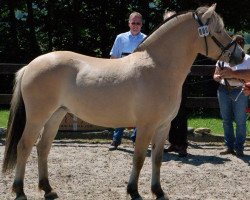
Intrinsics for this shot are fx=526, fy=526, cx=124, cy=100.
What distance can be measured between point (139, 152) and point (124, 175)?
146 cm

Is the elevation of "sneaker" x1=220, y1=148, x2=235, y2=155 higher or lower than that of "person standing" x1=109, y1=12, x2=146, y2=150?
lower

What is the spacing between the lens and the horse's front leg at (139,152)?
5.41 metres

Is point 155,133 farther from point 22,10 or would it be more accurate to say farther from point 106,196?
point 22,10

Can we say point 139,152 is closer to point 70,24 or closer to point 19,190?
point 19,190

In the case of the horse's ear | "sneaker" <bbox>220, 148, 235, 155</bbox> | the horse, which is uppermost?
the horse's ear

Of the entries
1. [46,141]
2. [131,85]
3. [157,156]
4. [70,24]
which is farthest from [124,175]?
[70,24]

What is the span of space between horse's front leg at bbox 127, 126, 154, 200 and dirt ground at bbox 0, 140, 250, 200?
0.23m

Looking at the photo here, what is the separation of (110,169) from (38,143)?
5.24ft

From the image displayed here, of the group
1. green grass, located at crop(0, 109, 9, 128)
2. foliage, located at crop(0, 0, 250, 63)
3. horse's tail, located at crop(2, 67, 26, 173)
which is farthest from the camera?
foliage, located at crop(0, 0, 250, 63)

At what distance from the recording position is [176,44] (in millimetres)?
5586

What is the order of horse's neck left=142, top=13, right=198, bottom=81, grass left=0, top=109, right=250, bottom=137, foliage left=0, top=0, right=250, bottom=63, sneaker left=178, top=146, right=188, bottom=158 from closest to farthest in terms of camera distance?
horse's neck left=142, top=13, right=198, bottom=81
sneaker left=178, top=146, right=188, bottom=158
grass left=0, top=109, right=250, bottom=137
foliage left=0, top=0, right=250, bottom=63

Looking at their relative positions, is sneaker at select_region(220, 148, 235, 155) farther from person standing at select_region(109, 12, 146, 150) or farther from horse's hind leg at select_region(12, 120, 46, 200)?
horse's hind leg at select_region(12, 120, 46, 200)

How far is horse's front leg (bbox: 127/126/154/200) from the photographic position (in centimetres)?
541

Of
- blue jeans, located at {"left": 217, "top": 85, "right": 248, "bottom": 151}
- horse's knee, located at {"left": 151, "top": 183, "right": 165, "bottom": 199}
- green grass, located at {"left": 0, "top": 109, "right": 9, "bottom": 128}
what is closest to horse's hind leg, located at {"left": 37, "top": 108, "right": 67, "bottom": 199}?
horse's knee, located at {"left": 151, "top": 183, "right": 165, "bottom": 199}
